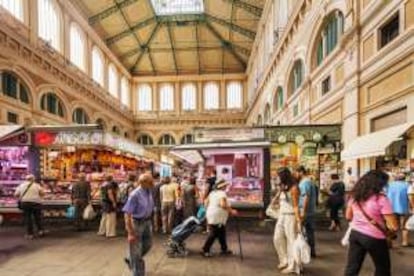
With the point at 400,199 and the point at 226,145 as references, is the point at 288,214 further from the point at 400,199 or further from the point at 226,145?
the point at 226,145

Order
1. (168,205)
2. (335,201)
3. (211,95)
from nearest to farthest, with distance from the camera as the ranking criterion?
(168,205) → (335,201) → (211,95)

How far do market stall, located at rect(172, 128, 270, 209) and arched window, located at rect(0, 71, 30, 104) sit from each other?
893cm

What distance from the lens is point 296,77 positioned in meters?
23.3

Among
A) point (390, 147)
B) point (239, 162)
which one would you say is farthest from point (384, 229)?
point (239, 162)

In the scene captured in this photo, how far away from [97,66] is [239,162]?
2288cm

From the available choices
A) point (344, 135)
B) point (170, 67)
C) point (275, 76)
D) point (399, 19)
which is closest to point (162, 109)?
point (170, 67)

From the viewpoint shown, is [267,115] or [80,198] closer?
[80,198]

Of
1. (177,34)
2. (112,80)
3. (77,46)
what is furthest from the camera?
(177,34)

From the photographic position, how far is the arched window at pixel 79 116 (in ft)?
93.4

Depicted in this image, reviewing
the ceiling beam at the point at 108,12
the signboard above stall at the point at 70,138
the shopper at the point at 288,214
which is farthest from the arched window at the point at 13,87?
the shopper at the point at 288,214

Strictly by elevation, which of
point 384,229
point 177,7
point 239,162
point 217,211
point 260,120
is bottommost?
point 217,211

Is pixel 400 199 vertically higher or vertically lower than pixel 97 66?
lower

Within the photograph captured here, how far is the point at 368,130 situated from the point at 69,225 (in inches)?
351

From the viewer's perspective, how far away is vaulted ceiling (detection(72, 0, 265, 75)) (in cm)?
3319
